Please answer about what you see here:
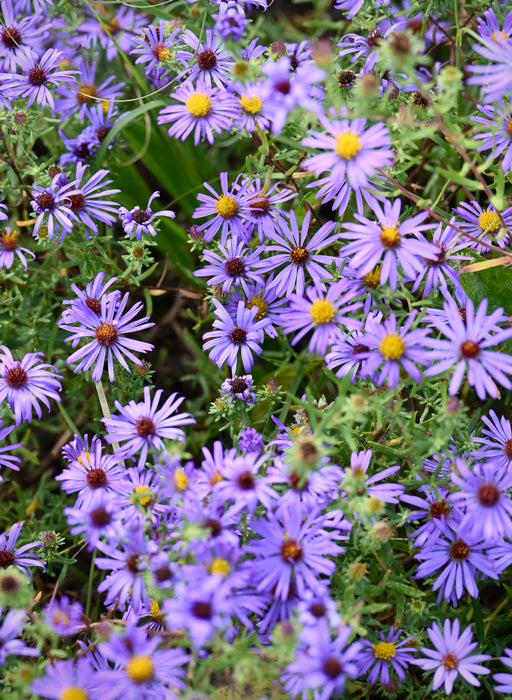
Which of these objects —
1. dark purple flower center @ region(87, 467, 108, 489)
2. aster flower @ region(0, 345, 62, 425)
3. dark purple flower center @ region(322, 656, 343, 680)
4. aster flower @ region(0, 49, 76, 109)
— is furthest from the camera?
aster flower @ region(0, 49, 76, 109)

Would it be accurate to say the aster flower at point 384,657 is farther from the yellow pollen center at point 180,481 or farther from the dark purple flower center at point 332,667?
the yellow pollen center at point 180,481

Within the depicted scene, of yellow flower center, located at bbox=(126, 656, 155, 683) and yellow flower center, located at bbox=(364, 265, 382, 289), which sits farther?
yellow flower center, located at bbox=(364, 265, 382, 289)

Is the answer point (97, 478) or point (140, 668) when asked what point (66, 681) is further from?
point (97, 478)

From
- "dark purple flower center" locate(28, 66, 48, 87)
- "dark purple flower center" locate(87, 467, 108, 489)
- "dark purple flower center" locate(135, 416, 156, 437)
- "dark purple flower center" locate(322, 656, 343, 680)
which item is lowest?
"dark purple flower center" locate(322, 656, 343, 680)

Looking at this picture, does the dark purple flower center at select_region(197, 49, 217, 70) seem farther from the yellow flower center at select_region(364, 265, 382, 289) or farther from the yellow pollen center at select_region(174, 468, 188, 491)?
the yellow pollen center at select_region(174, 468, 188, 491)

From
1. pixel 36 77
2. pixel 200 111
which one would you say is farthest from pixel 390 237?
pixel 36 77

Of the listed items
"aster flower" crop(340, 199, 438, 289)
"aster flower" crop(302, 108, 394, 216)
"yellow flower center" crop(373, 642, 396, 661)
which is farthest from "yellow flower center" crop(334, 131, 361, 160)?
"yellow flower center" crop(373, 642, 396, 661)

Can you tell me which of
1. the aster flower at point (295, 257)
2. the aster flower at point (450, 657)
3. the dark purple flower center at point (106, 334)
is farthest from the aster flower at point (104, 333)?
the aster flower at point (450, 657)
